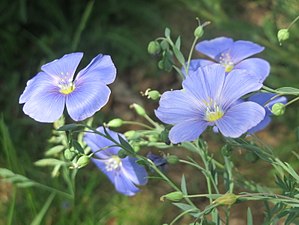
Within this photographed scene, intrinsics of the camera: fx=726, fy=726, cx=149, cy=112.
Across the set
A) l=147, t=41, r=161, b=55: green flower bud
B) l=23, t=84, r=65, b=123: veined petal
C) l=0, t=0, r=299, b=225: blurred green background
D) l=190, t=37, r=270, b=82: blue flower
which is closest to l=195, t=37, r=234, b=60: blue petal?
l=190, t=37, r=270, b=82: blue flower

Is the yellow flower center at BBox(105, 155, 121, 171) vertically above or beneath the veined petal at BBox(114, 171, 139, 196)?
above

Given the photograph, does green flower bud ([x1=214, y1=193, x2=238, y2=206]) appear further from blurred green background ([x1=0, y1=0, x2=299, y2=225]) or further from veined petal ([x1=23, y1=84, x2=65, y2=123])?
blurred green background ([x1=0, y1=0, x2=299, y2=225])

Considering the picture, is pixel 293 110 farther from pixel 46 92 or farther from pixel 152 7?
pixel 46 92

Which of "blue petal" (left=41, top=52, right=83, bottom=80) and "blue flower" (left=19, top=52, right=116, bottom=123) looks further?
"blue petal" (left=41, top=52, right=83, bottom=80)

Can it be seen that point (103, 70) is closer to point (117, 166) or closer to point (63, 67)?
point (63, 67)

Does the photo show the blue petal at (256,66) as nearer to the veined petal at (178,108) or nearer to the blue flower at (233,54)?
the blue flower at (233,54)

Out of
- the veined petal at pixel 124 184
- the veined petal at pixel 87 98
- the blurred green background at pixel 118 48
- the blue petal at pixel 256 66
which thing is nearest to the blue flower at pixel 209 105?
the veined petal at pixel 87 98
